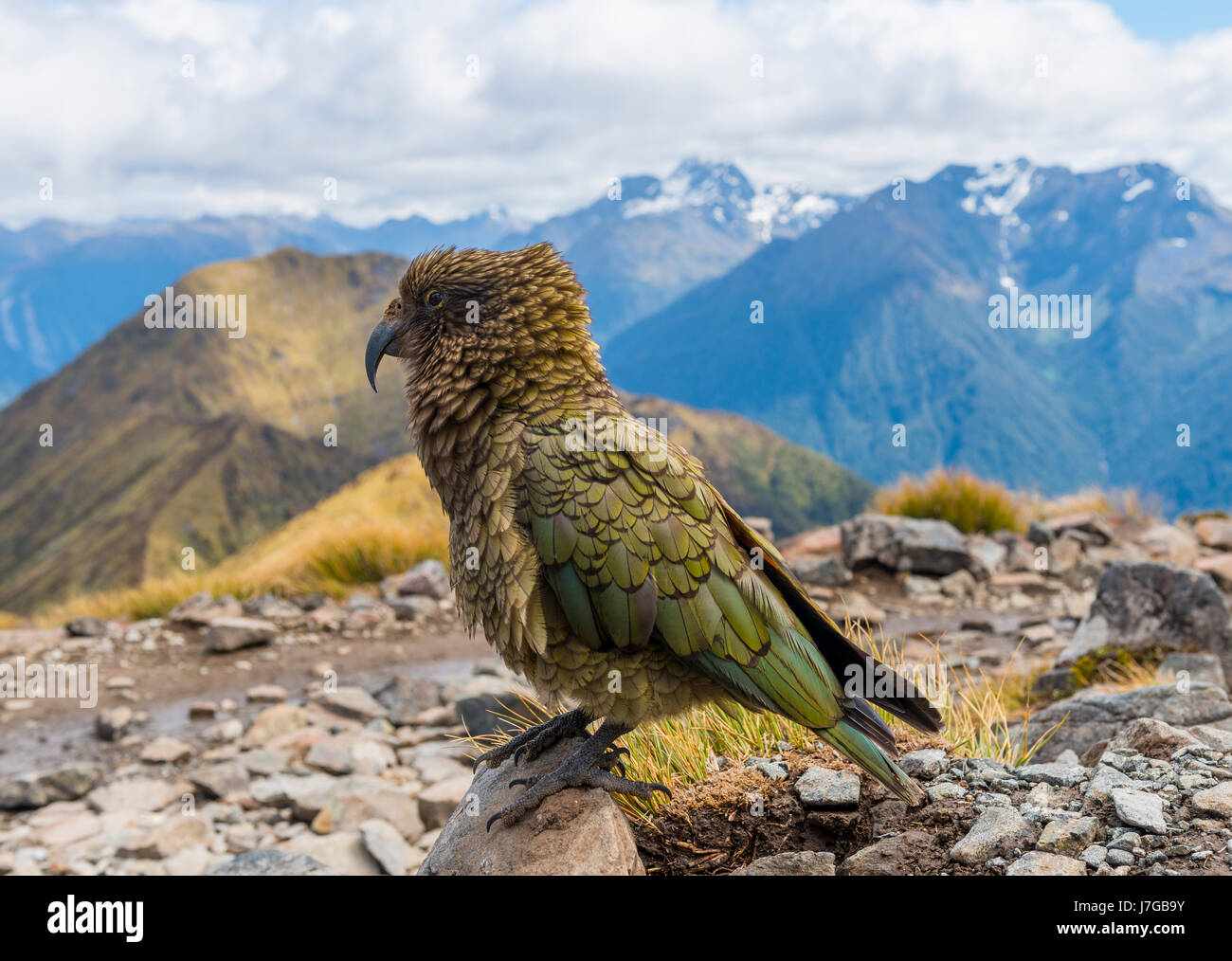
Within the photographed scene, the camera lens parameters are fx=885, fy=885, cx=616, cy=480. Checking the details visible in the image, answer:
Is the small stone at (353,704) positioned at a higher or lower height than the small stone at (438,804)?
higher

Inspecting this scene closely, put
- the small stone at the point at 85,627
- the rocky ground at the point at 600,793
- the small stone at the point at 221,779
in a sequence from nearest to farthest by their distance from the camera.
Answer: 1. the rocky ground at the point at 600,793
2. the small stone at the point at 221,779
3. the small stone at the point at 85,627

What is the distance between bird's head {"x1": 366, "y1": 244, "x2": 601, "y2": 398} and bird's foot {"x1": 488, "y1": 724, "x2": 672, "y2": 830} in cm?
183

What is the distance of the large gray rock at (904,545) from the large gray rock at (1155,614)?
5.93m

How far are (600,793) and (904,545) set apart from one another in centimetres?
1284

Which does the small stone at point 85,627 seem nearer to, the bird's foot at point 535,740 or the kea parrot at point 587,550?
the bird's foot at point 535,740

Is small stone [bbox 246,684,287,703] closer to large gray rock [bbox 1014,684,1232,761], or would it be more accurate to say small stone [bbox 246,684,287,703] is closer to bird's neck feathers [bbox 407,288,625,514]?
bird's neck feathers [bbox 407,288,625,514]

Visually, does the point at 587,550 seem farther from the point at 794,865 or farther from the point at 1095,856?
the point at 1095,856

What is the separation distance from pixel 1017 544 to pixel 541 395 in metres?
15.1

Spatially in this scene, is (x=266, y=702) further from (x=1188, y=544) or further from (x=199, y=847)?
(x=1188, y=544)

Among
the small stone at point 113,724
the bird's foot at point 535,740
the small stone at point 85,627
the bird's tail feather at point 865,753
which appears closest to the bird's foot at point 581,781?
the bird's foot at point 535,740

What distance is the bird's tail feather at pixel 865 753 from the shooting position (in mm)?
3773

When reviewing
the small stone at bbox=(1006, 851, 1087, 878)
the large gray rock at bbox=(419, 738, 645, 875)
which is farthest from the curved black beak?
the small stone at bbox=(1006, 851, 1087, 878)

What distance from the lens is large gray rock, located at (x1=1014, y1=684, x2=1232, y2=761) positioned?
242 inches
